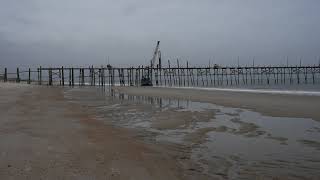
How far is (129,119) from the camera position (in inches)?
576

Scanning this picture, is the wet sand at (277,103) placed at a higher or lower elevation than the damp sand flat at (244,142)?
lower

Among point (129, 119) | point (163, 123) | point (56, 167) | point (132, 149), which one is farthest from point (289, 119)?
point (56, 167)

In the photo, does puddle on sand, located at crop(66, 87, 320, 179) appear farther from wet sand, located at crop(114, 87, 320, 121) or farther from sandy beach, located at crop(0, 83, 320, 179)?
wet sand, located at crop(114, 87, 320, 121)

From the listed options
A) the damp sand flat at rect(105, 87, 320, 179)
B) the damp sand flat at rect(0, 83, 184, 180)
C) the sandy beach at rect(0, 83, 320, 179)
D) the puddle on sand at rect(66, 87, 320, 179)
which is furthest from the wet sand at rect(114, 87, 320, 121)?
the damp sand flat at rect(0, 83, 184, 180)

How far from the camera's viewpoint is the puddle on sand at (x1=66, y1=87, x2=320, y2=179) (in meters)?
6.67

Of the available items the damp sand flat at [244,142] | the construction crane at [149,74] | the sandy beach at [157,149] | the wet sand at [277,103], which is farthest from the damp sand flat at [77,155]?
the construction crane at [149,74]

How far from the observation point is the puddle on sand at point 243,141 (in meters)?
6.67

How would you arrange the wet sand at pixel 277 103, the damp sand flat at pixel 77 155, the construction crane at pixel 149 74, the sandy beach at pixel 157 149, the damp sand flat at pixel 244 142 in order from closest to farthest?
the damp sand flat at pixel 77 155 → the sandy beach at pixel 157 149 → the damp sand flat at pixel 244 142 → the wet sand at pixel 277 103 → the construction crane at pixel 149 74

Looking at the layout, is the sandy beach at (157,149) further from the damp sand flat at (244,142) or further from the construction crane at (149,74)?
the construction crane at (149,74)

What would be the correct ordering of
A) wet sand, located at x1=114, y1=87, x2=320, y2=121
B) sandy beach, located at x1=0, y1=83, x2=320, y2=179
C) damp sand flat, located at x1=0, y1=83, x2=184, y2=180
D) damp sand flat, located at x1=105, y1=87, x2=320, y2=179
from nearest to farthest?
1. damp sand flat, located at x1=0, y1=83, x2=184, y2=180
2. sandy beach, located at x1=0, y1=83, x2=320, y2=179
3. damp sand flat, located at x1=105, y1=87, x2=320, y2=179
4. wet sand, located at x1=114, y1=87, x2=320, y2=121

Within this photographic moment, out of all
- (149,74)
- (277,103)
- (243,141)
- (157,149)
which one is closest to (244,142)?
(243,141)

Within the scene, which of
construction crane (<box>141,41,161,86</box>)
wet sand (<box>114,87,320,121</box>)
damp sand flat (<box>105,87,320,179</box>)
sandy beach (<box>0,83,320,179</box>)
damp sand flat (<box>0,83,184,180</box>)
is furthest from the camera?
construction crane (<box>141,41,161,86</box>)

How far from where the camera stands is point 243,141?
9.70 m

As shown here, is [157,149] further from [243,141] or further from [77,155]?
[243,141]
